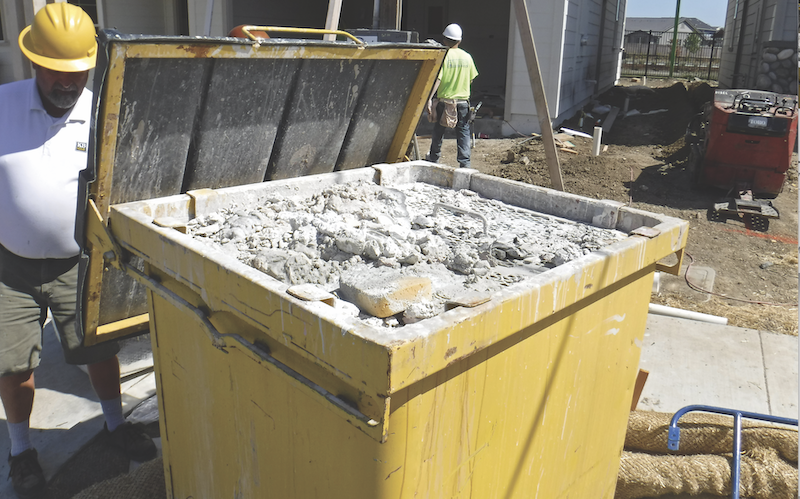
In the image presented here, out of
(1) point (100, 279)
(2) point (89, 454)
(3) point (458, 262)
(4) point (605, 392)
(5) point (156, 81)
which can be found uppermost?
(5) point (156, 81)

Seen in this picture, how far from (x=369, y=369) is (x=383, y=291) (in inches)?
13.7

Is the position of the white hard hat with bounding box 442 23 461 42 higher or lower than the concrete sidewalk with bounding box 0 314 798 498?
higher

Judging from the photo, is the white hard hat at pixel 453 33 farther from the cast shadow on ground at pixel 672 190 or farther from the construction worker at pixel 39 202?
the construction worker at pixel 39 202

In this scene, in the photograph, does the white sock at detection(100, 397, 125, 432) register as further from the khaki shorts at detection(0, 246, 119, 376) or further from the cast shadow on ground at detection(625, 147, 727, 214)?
the cast shadow on ground at detection(625, 147, 727, 214)

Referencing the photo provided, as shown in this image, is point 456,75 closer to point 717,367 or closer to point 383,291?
point 717,367

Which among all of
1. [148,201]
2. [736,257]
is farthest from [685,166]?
[148,201]

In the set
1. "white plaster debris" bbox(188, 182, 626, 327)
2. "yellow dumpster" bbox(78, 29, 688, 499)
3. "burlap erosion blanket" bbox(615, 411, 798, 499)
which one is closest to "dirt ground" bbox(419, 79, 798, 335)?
"burlap erosion blanket" bbox(615, 411, 798, 499)

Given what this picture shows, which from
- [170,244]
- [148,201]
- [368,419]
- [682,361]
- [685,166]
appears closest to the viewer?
[368,419]

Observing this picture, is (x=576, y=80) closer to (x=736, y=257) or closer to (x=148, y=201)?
(x=736, y=257)

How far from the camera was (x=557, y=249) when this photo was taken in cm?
217

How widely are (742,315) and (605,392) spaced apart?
3.45 m

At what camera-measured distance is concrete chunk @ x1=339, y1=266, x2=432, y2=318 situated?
161cm

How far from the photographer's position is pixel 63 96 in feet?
8.38

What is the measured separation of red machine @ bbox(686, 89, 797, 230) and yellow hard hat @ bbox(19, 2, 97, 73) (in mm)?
7198
